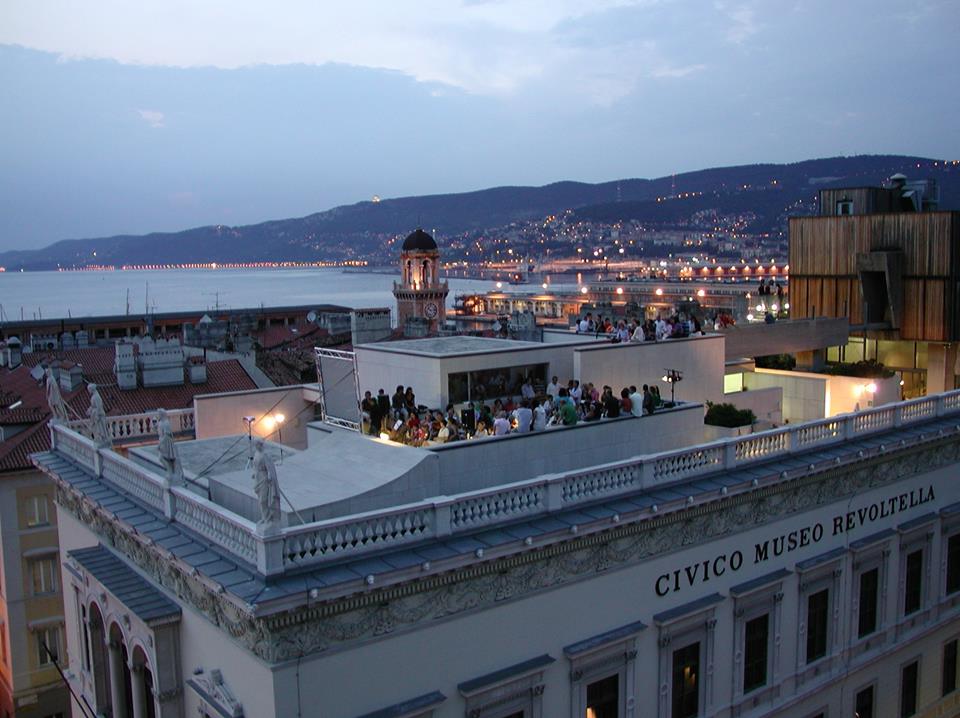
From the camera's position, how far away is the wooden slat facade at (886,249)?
3108 cm

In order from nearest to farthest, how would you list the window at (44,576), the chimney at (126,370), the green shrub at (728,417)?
the green shrub at (728,417), the window at (44,576), the chimney at (126,370)

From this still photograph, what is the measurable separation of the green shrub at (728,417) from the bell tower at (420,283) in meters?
63.4

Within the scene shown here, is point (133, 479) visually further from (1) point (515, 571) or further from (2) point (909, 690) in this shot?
(2) point (909, 690)

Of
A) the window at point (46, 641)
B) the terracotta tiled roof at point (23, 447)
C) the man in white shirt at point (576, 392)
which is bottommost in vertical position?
the window at point (46, 641)

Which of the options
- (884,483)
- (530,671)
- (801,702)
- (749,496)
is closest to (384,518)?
(530,671)

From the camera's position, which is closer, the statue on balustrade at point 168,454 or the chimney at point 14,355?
the statue on balustrade at point 168,454

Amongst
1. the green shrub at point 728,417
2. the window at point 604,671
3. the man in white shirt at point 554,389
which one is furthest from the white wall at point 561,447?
the window at point 604,671

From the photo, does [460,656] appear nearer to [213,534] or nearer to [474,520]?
[474,520]

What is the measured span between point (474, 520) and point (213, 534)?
3.64m

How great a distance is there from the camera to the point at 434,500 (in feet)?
42.0

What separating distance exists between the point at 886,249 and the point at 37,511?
2912 centimetres

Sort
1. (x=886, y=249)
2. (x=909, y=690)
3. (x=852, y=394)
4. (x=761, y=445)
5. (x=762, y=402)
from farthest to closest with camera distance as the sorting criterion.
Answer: (x=886, y=249)
(x=852, y=394)
(x=762, y=402)
(x=909, y=690)
(x=761, y=445)

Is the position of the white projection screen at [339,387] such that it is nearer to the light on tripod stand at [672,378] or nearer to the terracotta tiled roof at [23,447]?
the light on tripod stand at [672,378]

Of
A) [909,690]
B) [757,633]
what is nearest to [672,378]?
[757,633]
